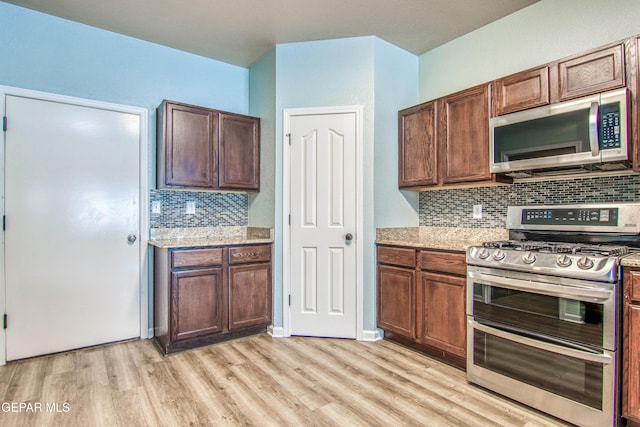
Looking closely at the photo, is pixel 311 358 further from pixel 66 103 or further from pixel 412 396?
pixel 66 103

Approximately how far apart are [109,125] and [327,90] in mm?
1979

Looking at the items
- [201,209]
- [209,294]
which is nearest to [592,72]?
[209,294]

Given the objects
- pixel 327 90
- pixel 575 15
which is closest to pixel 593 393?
pixel 575 15

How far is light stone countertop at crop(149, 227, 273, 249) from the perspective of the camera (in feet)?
9.91

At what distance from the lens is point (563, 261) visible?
187 cm

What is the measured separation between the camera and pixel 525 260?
2.02m

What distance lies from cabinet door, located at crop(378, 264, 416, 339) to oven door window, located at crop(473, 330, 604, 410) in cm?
62

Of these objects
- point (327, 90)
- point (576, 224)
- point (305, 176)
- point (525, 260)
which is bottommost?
point (525, 260)

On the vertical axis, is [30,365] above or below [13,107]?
below

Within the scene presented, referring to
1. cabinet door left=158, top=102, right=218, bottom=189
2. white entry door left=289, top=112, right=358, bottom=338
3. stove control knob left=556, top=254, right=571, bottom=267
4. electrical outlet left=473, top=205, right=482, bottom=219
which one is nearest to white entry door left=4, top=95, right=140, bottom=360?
cabinet door left=158, top=102, right=218, bottom=189

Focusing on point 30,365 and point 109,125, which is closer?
point 30,365

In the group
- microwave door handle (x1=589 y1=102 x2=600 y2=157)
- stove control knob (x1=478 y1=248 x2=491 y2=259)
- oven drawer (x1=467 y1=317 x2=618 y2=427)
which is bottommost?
oven drawer (x1=467 y1=317 x2=618 y2=427)

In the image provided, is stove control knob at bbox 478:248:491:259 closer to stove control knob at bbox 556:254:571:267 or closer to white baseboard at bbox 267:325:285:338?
stove control knob at bbox 556:254:571:267

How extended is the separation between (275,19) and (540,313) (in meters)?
2.90
